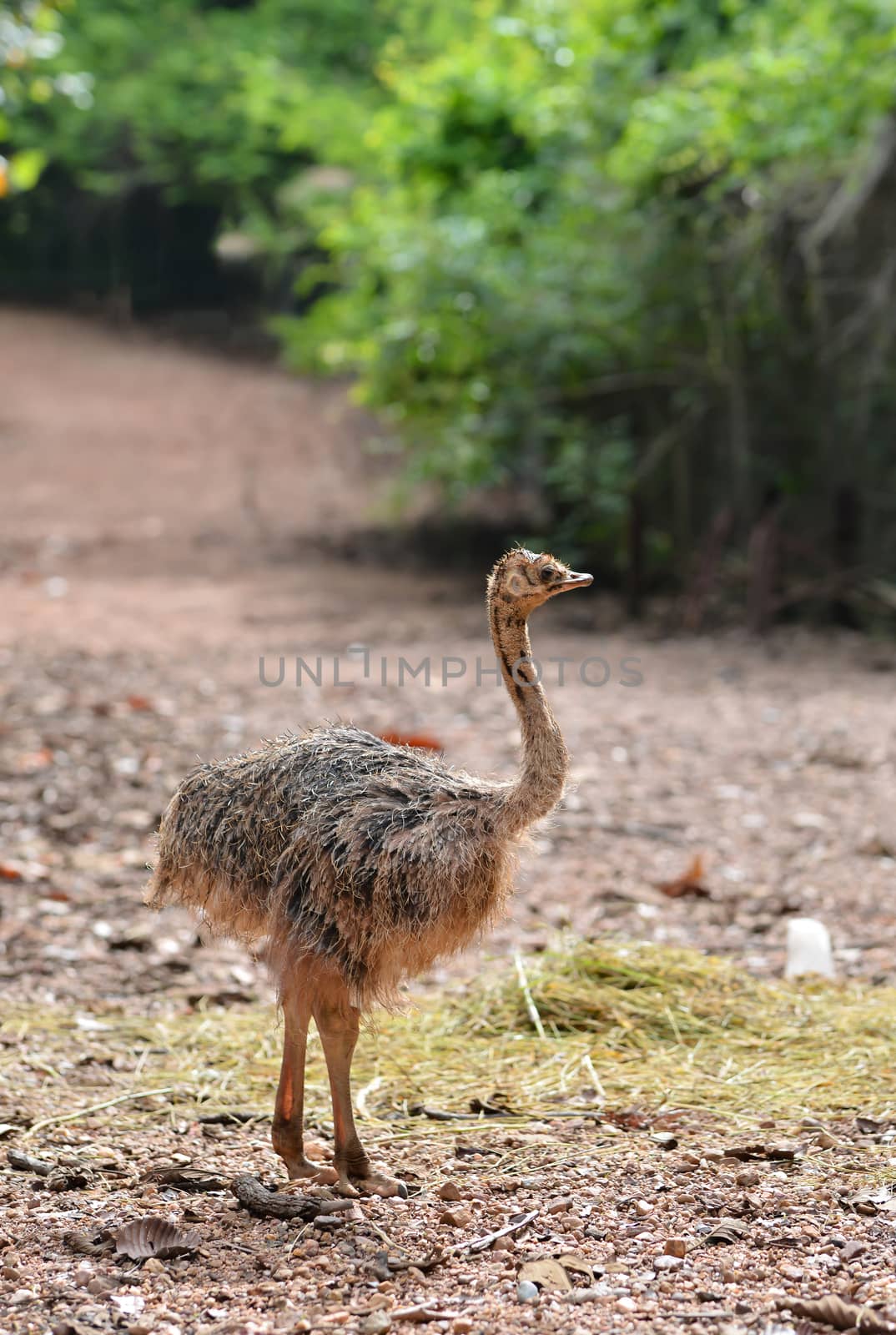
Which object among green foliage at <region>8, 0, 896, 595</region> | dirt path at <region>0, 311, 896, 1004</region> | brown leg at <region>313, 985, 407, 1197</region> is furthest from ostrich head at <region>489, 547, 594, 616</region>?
green foliage at <region>8, 0, 896, 595</region>

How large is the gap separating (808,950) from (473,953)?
1.10m

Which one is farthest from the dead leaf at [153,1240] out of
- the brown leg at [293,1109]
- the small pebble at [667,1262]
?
the small pebble at [667,1262]

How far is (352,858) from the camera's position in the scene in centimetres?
306

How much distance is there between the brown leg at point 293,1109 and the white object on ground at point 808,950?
197 centimetres

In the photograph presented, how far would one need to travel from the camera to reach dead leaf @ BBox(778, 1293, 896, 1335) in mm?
2475

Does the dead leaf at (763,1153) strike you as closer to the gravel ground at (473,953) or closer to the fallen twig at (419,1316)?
the gravel ground at (473,953)

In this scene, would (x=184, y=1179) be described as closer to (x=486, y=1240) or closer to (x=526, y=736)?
(x=486, y=1240)

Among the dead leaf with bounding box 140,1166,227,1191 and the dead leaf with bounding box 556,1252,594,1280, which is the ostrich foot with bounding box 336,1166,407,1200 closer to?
the dead leaf with bounding box 140,1166,227,1191

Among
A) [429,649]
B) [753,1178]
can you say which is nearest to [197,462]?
[429,649]

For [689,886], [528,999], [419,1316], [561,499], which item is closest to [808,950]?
[689,886]

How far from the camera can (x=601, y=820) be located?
6.31 m

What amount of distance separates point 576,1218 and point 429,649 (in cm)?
733

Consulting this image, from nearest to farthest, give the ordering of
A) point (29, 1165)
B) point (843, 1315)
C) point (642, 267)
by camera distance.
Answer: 1. point (843, 1315)
2. point (29, 1165)
3. point (642, 267)

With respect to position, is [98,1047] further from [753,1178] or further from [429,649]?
[429,649]
